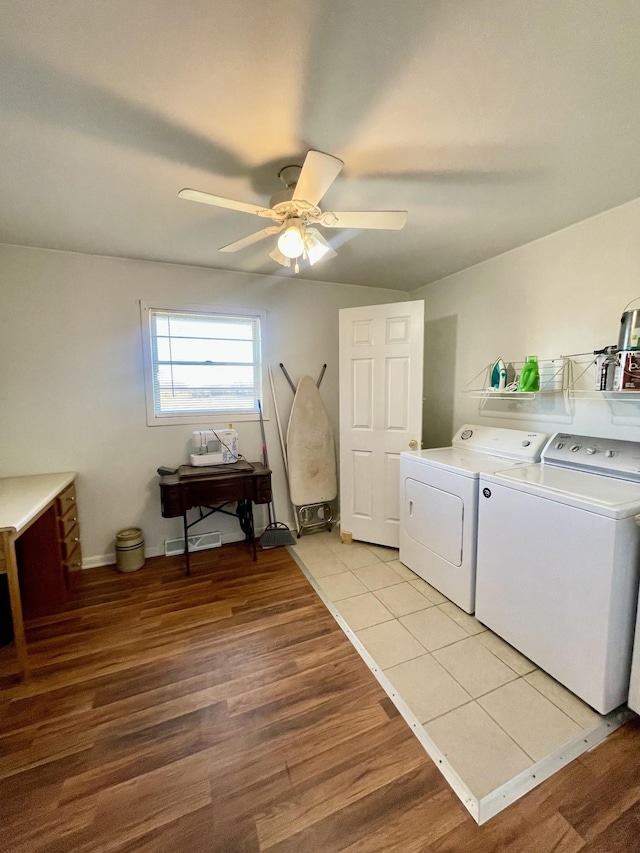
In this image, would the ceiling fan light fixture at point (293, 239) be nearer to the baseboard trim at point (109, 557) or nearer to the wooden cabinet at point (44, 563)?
the wooden cabinet at point (44, 563)

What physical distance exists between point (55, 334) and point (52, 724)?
7.76ft

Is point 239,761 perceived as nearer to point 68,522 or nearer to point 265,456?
point 68,522

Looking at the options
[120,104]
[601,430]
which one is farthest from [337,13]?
[601,430]

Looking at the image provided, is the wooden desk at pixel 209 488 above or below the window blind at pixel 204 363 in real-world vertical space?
below

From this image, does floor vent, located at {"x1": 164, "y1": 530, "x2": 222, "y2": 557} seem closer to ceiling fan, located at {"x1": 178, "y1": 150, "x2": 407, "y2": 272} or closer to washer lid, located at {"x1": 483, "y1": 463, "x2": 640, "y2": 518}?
washer lid, located at {"x1": 483, "y1": 463, "x2": 640, "y2": 518}

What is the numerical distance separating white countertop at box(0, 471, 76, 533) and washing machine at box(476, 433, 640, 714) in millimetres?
2387

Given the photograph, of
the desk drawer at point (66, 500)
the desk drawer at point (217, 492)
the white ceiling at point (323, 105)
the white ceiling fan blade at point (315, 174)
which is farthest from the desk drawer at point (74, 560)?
the white ceiling fan blade at point (315, 174)

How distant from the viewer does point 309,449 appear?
3.21 metres

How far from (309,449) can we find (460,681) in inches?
80.6

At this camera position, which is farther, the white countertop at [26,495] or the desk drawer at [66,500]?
the desk drawer at [66,500]

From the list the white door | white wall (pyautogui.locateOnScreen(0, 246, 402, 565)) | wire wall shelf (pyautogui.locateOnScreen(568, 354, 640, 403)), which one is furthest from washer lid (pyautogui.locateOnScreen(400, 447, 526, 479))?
white wall (pyautogui.locateOnScreen(0, 246, 402, 565))

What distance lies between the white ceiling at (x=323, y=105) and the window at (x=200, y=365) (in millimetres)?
917

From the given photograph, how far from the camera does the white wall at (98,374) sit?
2.41 metres

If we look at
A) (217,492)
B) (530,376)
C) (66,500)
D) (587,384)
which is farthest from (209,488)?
(587,384)
